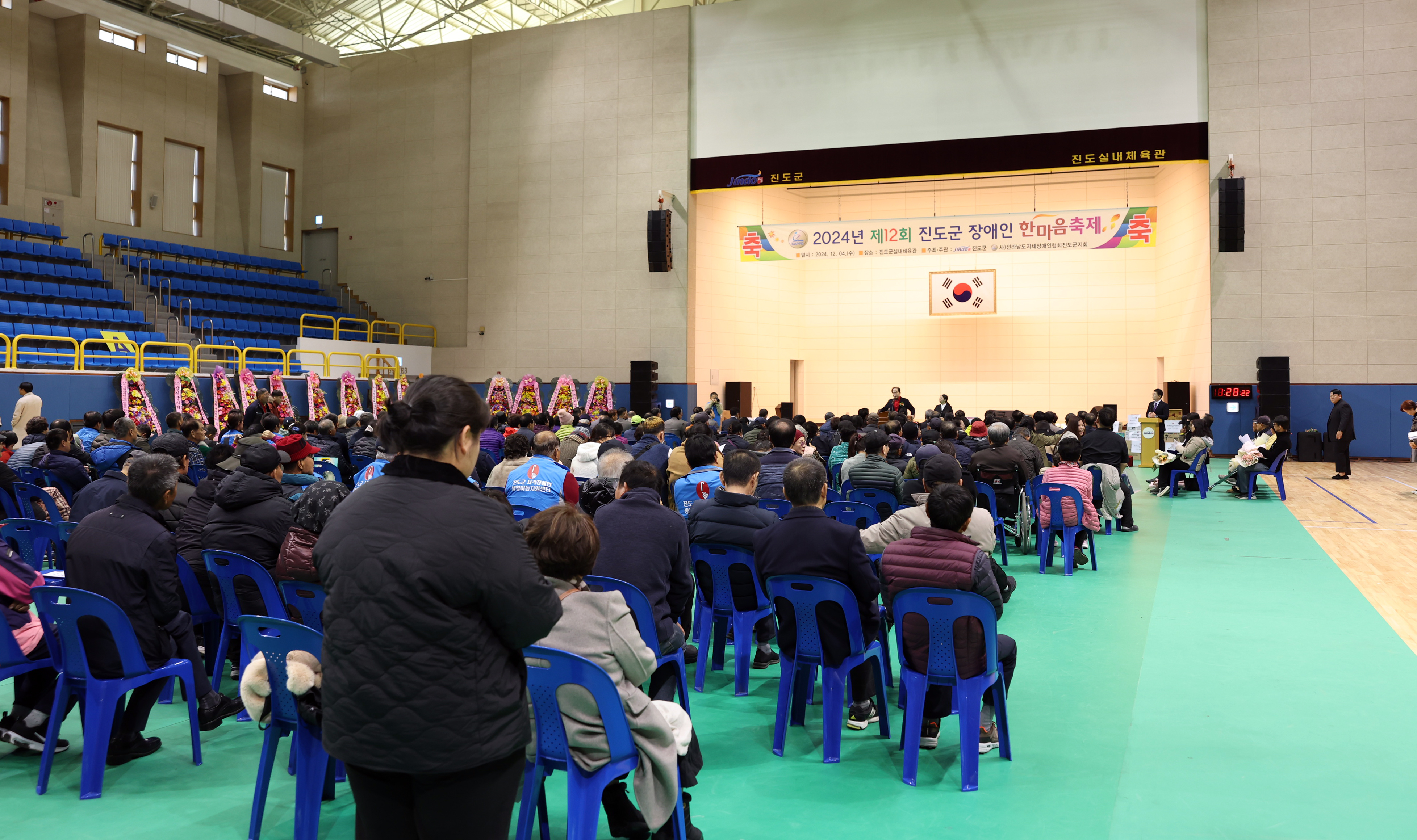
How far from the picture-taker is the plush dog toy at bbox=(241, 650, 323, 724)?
2139 mm

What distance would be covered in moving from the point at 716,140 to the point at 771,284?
423 cm

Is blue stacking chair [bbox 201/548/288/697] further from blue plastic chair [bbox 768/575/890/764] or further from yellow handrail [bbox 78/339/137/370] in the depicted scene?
yellow handrail [bbox 78/339/137/370]

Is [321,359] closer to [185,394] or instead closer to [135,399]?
[185,394]

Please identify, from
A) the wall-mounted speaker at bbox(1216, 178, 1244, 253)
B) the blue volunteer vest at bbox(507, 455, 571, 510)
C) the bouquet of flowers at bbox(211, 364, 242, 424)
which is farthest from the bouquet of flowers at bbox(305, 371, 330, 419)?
the wall-mounted speaker at bbox(1216, 178, 1244, 253)

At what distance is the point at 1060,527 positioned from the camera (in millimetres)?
7375

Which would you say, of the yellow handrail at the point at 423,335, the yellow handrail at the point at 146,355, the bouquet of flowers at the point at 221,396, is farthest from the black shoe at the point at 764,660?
the yellow handrail at the point at 423,335

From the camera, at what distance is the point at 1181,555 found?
7.86m

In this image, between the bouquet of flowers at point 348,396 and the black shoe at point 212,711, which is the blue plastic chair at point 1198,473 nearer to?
the black shoe at point 212,711

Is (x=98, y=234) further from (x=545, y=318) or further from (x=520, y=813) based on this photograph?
(x=520, y=813)

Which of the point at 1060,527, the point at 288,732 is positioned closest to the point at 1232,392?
the point at 1060,527

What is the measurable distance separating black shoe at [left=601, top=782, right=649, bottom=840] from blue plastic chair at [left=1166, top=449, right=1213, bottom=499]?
10.9 metres

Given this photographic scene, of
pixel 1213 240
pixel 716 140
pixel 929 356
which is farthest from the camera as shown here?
pixel 929 356

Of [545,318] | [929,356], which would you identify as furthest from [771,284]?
Result: [545,318]

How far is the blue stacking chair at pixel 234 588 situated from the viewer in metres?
3.81
